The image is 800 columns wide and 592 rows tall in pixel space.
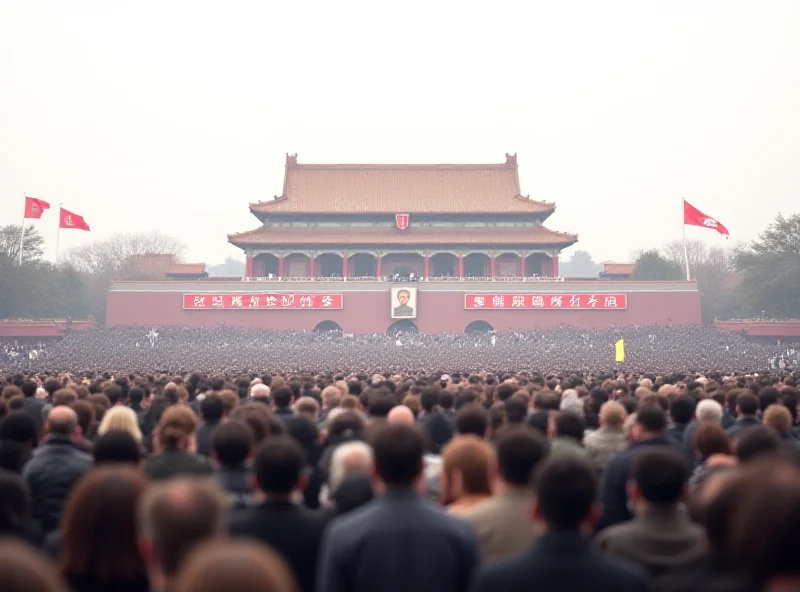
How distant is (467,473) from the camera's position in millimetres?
4418

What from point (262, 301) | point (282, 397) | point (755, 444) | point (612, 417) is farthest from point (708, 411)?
point (262, 301)

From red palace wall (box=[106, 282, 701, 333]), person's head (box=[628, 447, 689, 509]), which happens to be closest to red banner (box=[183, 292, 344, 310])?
red palace wall (box=[106, 282, 701, 333])

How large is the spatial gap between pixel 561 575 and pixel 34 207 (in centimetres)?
4710

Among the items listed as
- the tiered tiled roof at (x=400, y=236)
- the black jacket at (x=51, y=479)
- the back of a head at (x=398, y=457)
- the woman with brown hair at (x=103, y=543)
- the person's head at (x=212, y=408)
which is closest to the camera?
the woman with brown hair at (x=103, y=543)

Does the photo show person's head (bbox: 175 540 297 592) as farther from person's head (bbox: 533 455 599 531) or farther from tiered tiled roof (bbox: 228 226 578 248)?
tiered tiled roof (bbox: 228 226 578 248)

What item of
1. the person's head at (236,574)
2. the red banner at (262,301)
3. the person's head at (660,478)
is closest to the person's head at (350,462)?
the person's head at (660,478)

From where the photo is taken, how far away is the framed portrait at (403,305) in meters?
44.3

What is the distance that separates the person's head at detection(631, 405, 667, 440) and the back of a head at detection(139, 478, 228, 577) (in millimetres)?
3895

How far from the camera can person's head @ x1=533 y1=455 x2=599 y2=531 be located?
3016 millimetres

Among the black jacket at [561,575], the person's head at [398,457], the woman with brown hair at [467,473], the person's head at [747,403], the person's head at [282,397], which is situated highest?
the person's head at [282,397]

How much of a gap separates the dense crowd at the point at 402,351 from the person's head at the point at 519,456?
1744cm

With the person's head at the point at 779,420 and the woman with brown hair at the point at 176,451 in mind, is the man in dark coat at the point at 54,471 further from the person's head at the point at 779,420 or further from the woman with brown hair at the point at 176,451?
the person's head at the point at 779,420

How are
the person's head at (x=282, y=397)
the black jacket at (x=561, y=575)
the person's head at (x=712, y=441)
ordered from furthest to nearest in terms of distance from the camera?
the person's head at (x=282, y=397), the person's head at (x=712, y=441), the black jacket at (x=561, y=575)

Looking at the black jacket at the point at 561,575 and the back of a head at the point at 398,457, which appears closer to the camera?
the black jacket at the point at 561,575
